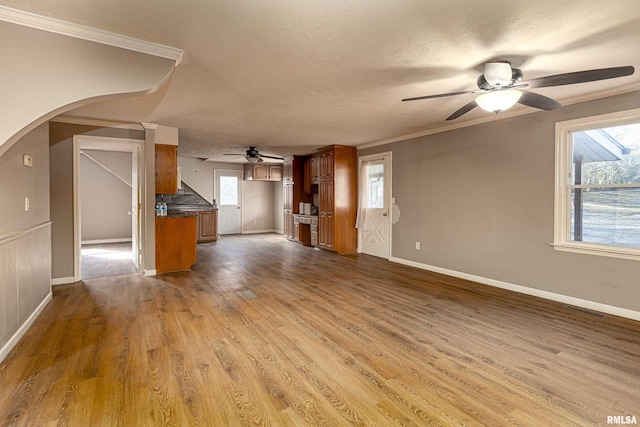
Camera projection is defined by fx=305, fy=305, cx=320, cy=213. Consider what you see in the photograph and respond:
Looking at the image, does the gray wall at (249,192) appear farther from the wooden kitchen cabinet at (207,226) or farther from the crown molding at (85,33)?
the crown molding at (85,33)

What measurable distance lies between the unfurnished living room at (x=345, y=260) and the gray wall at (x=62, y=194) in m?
0.02

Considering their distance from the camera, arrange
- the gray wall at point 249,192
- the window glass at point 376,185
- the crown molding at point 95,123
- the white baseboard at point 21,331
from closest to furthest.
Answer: the white baseboard at point 21,331 < the crown molding at point 95,123 < the window glass at point 376,185 < the gray wall at point 249,192

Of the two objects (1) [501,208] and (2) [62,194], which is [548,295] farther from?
(2) [62,194]

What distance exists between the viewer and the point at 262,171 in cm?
977

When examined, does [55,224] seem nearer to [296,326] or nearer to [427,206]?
[296,326]

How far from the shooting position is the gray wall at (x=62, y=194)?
4.23 metres

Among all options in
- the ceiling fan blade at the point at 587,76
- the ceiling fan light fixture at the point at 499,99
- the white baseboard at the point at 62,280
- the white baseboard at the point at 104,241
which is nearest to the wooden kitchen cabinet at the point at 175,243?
the white baseboard at the point at 62,280

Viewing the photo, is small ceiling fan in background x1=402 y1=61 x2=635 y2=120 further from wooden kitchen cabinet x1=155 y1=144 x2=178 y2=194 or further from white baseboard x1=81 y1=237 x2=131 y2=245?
white baseboard x1=81 y1=237 x2=131 y2=245

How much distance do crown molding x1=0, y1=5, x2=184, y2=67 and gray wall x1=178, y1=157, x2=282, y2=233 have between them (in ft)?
24.0

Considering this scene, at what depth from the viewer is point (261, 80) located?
9.59 feet

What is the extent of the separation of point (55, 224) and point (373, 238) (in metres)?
5.28

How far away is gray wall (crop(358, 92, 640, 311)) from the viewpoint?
11.0ft

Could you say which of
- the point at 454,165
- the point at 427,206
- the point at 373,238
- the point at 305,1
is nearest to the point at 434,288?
the point at 427,206

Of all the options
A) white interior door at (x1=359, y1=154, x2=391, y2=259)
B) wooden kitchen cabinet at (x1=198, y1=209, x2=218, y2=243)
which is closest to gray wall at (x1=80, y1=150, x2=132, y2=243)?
wooden kitchen cabinet at (x1=198, y1=209, x2=218, y2=243)
